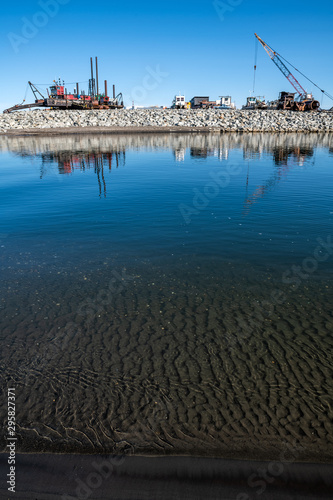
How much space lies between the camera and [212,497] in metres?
4.27

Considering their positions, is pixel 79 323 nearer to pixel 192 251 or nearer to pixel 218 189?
pixel 192 251

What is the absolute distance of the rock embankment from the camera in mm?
88250

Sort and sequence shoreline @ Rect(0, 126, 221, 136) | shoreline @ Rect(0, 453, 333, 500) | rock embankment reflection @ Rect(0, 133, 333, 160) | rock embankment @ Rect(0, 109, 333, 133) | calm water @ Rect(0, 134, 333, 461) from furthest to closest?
1. rock embankment @ Rect(0, 109, 333, 133)
2. shoreline @ Rect(0, 126, 221, 136)
3. rock embankment reflection @ Rect(0, 133, 333, 160)
4. calm water @ Rect(0, 134, 333, 461)
5. shoreline @ Rect(0, 453, 333, 500)

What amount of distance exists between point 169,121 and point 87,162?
215ft

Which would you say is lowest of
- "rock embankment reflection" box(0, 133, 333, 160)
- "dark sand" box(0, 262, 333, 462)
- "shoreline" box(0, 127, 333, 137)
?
"dark sand" box(0, 262, 333, 462)

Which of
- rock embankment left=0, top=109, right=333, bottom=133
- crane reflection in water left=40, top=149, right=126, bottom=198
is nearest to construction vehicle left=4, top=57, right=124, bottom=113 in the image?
rock embankment left=0, top=109, right=333, bottom=133

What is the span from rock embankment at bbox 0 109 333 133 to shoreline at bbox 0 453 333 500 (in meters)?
91.4

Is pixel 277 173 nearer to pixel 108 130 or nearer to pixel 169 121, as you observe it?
pixel 108 130

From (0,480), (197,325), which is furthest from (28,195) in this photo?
(0,480)

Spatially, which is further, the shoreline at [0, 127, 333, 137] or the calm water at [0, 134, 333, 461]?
the shoreline at [0, 127, 333, 137]

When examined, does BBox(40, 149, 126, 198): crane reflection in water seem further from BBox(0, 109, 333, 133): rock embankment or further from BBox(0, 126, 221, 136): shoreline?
BBox(0, 109, 333, 133): rock embankment

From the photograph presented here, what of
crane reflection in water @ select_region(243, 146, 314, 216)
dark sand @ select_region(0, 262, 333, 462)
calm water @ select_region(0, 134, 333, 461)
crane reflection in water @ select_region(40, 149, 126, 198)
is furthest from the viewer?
crane reflection in water @ select_region(40, 149, 126, 198)

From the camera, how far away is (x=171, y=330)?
25.3 ft

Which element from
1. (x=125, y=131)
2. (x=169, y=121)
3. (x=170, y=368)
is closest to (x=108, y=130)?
(x=125, y=131)
